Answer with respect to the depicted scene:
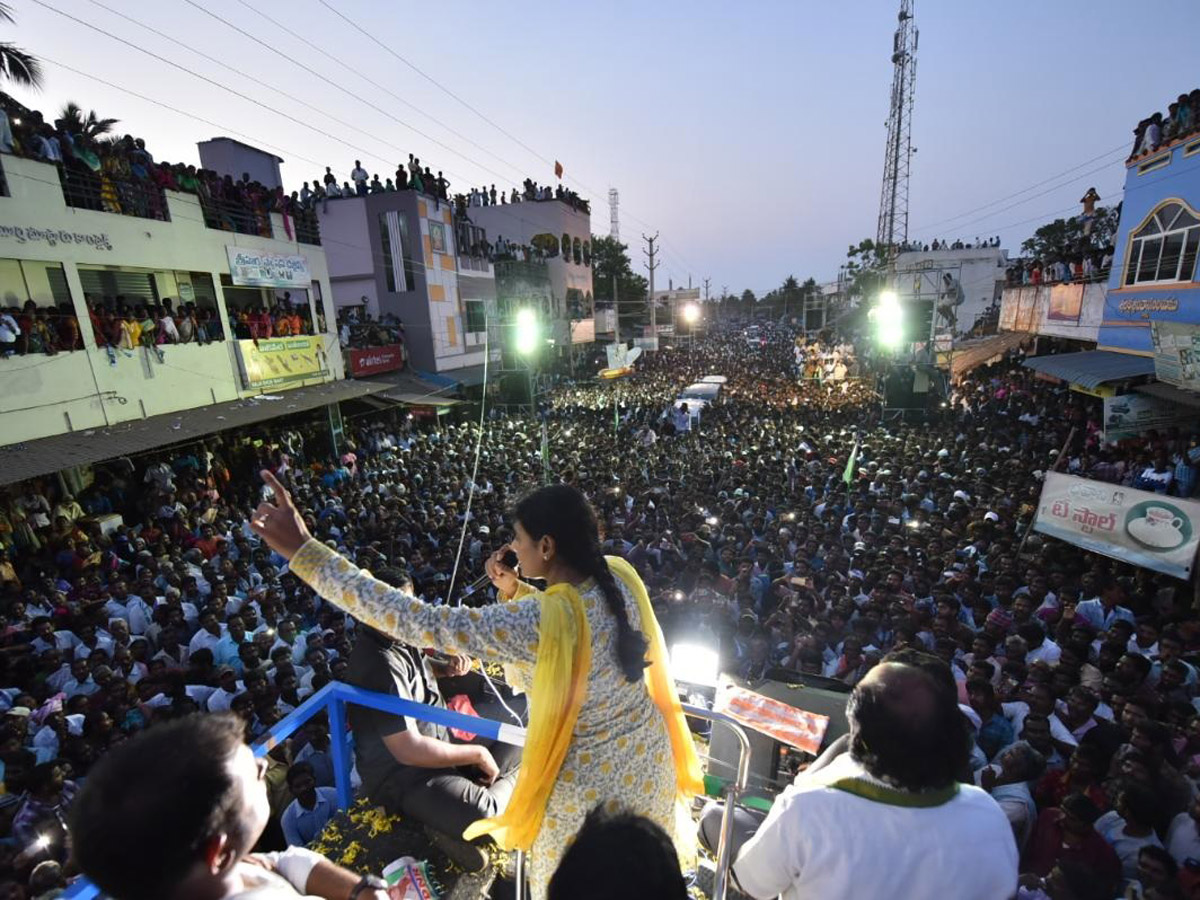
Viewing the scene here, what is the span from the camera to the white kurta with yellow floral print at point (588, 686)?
1.66 m

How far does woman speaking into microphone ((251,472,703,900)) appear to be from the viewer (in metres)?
1.66

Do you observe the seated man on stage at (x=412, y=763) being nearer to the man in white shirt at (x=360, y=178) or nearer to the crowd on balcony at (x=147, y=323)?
the crowd on balcony at (x=147, y=323)

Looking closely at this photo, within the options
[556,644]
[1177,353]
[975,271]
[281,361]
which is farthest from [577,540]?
[975,271]

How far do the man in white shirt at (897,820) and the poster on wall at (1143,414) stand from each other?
1245 cm

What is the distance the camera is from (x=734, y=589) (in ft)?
23.8

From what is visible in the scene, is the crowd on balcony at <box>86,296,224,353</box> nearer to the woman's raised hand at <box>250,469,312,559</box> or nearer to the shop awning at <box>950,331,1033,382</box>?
the woman's raised hand at <box>250,469,312,559</box>

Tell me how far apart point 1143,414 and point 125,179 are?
1927 centimetres

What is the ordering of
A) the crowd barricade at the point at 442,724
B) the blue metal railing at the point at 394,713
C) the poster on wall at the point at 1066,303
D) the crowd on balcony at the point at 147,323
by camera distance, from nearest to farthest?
1. the crowd barricade at the point at 442,724
2. the blue metal railing at the point at 394,713
3. the crowd on balcony at the point at 147,323
4. the poster on wall at the point at 1066,303

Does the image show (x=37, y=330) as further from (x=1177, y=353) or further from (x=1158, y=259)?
(x=1158, y=259)

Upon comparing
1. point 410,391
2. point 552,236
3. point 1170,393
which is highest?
point 552,236

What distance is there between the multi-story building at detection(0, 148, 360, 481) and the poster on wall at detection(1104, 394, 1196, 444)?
16.5 metres

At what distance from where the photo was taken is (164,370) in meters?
11.9

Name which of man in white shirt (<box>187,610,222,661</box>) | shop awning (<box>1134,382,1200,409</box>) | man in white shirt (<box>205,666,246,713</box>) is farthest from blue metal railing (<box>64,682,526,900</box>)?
shop awning (<box>1134,382,1200,409</box>)

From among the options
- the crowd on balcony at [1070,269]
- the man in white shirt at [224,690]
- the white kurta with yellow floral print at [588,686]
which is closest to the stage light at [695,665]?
the white kurta with yellow floral print at [588,686]
